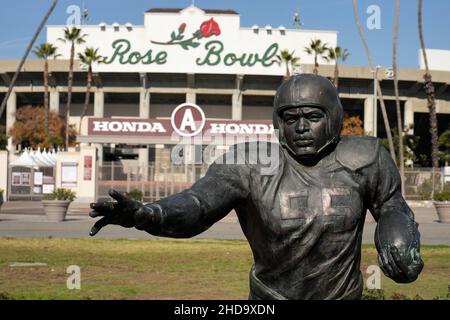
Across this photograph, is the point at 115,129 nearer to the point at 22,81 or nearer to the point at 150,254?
the point at 150,254

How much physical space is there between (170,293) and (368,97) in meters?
52.8

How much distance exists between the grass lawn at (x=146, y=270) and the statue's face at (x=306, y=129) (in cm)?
535

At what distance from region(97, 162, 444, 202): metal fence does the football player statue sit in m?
27.7

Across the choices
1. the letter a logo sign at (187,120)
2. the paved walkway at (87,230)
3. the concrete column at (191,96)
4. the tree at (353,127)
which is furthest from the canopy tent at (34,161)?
the tree at (353,127)

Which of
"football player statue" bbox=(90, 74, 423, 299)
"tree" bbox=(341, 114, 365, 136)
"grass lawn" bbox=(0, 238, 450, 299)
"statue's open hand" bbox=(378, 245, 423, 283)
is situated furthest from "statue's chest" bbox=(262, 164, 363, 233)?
"tree" bbox=(341, 114, 365, 136)

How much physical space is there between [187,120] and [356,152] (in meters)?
28.8

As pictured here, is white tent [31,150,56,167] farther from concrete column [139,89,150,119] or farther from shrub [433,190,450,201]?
concrete column [139,89,150,119]

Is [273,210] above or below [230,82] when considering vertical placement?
below

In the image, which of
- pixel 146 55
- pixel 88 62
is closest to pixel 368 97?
pixel 146 55

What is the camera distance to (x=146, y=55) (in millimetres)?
56594

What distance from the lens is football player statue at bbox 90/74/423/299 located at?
2.99m

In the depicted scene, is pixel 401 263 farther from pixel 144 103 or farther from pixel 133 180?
pixel 144 103

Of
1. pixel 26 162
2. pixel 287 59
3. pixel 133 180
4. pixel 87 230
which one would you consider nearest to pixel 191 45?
pixel 287 59
